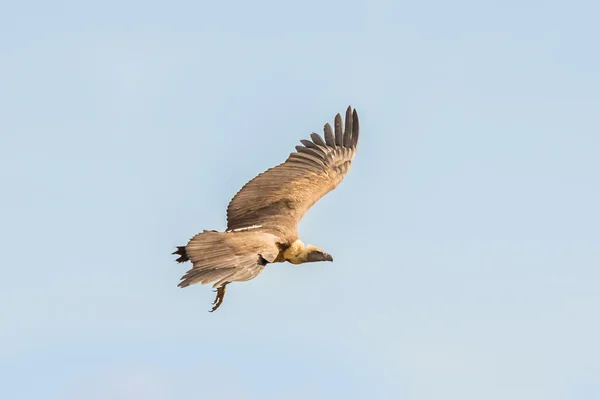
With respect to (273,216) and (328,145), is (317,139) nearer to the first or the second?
(328,145)

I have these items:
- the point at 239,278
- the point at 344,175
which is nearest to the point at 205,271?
the point at 239,278

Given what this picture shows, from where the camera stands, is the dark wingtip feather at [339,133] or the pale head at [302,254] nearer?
the pale head at [302,254]

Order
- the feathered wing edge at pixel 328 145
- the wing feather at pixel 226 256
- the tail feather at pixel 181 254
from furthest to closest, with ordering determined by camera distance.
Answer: the feathered wing edge at pixel 328 145 → the tail feather at pixel 181 254 → the wing feather at pixel 226 256

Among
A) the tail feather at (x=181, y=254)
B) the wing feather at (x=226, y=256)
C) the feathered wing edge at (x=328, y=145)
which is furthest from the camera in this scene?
the feathered wing edge at (x=328, y=145)

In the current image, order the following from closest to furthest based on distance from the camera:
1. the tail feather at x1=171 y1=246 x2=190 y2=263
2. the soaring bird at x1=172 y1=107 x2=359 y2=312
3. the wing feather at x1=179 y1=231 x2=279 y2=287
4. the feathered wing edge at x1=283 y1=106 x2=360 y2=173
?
the wing feather at x1=179 y1=231 x2=279 y2=287, the soaring bird at x1=172 y1=107 x2=359 y2=312, the tail feather at x1=171 y1=246 x2=190 y2=263, the feathered wing edge at x1=283 y1=106 x2=360 y2=173

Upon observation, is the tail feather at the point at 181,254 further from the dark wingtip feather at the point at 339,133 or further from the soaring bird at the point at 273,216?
the dark wingtip feather at the point at 339,133

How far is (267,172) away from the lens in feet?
83.1

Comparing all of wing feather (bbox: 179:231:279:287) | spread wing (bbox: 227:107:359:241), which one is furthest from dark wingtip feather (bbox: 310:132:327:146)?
wing feather (bbox: 179:231:279:287)

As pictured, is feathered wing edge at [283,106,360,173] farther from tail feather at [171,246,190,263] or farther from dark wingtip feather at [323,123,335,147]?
tail feather at [171,246,190,263]

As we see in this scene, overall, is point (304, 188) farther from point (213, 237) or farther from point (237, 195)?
point (213, 237)

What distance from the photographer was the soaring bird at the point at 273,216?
20031 millimetres

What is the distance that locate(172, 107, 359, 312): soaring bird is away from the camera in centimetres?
2003

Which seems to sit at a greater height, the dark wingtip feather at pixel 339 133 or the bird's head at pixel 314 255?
the dark wingtip feather at pixel 339 133

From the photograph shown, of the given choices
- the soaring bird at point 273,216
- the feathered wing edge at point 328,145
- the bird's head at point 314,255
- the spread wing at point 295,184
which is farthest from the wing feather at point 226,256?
the feathered wing edge at point 328,145
